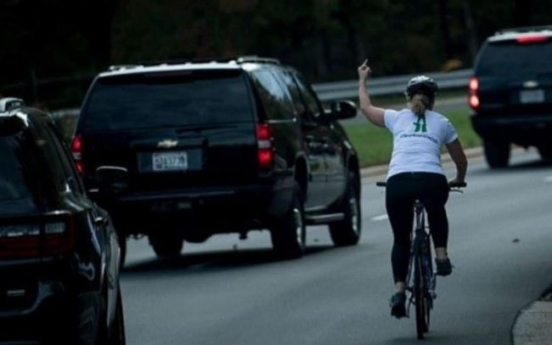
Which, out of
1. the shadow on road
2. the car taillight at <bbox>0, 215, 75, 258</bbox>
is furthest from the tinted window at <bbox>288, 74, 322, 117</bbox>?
the car taillight at <bbox>0, 215, 75, 258</bbox>

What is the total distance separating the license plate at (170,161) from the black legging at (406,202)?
524 cm

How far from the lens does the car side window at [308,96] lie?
66.7 ft

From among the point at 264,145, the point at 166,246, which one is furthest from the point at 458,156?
the point at 166,246

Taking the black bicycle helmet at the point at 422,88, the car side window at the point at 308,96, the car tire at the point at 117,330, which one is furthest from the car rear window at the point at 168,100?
the car tire at the point at 117,330

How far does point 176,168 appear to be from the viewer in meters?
18.2

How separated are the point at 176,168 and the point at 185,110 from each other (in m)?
0.52

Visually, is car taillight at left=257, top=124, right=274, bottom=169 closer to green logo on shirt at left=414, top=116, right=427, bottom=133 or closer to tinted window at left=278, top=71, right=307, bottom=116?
tinted window at left=278, top=71, right=307, bottom=116

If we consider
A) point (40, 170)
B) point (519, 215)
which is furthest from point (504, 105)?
point (40, 170)

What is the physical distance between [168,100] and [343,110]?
8.36 feet

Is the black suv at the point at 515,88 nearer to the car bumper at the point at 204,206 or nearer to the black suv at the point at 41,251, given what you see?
the car bumper at the point at 204,206

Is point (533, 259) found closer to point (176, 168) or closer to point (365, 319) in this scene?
point (176, 168)

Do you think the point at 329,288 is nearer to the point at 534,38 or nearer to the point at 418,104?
the point at 418,104

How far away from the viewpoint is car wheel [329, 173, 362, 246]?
20750 millimetres

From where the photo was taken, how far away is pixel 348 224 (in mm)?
20812
